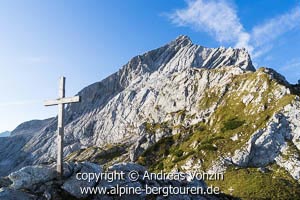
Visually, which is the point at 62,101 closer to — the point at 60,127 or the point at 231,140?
the point at 60,127

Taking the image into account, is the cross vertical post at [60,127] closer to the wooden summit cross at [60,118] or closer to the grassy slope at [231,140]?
the wooden summit cross at [60,118]

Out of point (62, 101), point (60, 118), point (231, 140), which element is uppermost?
point (231, 140)

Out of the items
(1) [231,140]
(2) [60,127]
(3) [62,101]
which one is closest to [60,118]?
(2) [60,127]

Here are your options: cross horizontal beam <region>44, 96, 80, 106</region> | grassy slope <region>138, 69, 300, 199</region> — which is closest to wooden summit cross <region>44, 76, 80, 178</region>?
cross horizontal beam <region>44, 96, 80, 106</region>

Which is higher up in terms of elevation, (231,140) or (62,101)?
(231,140)

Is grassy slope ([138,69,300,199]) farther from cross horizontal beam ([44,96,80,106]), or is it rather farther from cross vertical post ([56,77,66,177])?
cross horizontal beam ([44,96,80,106])

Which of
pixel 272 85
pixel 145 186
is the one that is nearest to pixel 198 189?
pixel 145 186

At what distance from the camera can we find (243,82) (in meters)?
165

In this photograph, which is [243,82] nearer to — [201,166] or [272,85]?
[272,85]

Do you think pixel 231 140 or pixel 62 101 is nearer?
pixel 62 101

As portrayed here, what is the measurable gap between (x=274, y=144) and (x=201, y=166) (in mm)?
25032

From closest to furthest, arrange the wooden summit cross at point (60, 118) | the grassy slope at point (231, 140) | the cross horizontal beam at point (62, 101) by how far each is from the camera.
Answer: the cross horizontal beam at point (62, 101) → the wooden summit cross at point (60, 118) → the grassy slope at point (231, 140)

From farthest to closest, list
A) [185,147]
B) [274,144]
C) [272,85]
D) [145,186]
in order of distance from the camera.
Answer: [185,147], [272,85], [274,144], [145,186]

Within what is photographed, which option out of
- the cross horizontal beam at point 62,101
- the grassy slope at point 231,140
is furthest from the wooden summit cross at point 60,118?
the grassy slope at point 231,140
